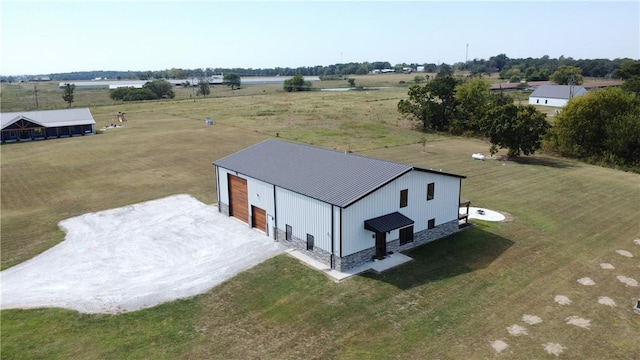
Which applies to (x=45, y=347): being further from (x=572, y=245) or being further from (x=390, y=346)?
(x=572, y=245)

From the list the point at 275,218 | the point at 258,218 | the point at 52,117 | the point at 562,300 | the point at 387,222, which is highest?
the point at 52,117

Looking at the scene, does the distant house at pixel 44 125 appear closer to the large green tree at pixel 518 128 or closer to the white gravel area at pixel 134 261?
the white gravel area at pixel 134 261

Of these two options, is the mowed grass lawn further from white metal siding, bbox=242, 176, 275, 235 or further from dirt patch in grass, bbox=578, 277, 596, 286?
white metal siding, bbox=242, 176, 275, 235

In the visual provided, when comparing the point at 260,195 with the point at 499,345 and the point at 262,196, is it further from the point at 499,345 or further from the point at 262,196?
the point at 499,345

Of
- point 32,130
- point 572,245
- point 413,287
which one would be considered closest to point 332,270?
point 413,287

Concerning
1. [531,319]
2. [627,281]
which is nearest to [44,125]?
[531,319]

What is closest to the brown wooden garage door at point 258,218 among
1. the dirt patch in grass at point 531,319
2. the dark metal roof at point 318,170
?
the dark metal roof at point 318,170
